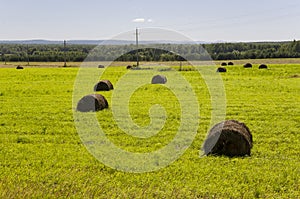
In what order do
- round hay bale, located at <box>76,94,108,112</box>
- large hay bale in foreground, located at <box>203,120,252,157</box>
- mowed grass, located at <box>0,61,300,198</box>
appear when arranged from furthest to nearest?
1. round hay bale, located at <box>76,94,108,112</box>
2. large hay bale in foreground, located at <box>203,120,252,157</box>
3. mowed grass, located at <box>0,61,300,198</box>

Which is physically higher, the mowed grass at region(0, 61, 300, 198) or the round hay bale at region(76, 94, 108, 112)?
the round hay bale at region(76, 94, 108, 112)

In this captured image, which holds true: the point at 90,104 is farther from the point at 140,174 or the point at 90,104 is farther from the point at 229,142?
the point at 140,174

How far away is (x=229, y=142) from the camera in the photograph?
10703 mm

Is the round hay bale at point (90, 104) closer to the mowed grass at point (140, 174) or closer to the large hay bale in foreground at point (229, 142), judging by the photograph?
the mowed grass at point (140, 174)

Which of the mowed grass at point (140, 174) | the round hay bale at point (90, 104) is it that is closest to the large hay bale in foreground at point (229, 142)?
the mowed grass at point (140, 174)

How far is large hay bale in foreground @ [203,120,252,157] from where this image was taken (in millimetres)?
10664

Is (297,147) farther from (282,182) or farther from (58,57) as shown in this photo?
(58,57)

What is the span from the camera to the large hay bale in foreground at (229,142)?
10664 mm

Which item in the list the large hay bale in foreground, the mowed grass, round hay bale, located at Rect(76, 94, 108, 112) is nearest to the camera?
the mowed grass

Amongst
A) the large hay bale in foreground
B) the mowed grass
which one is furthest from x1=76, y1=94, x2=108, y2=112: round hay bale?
the large hay bale in foreground

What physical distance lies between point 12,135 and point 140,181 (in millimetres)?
6211

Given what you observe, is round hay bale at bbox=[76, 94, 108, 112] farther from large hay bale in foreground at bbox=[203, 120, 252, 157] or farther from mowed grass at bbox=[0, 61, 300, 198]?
large hay bale in foreground at bbox=[203, 120, 252, 157]

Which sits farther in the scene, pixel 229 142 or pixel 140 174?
pixel 229 142

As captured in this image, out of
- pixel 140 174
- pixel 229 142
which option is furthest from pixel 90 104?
pixel 140 174
